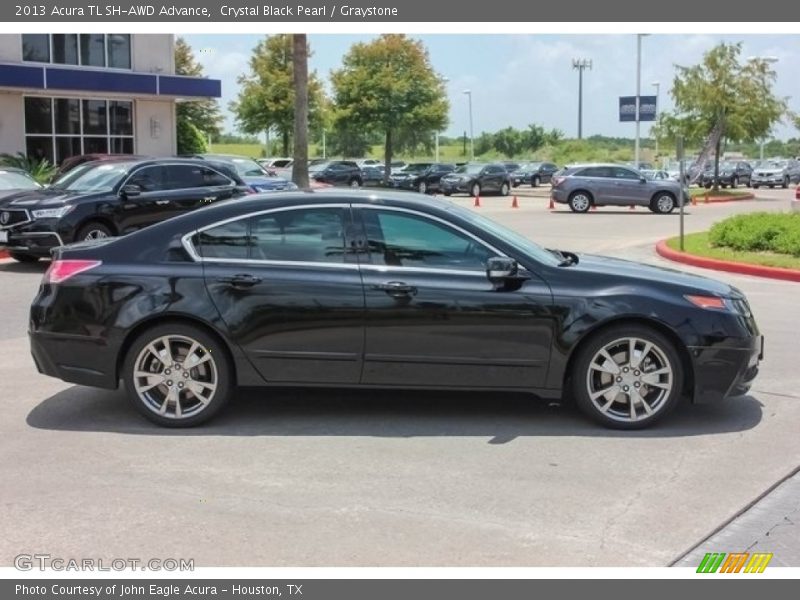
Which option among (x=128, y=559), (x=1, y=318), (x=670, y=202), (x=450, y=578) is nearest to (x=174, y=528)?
(x=128, y=559)

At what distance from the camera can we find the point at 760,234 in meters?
16.4

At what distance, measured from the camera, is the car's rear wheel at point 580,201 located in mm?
30922

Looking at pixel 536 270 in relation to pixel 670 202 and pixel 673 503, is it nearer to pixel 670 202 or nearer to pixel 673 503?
pixel 673 503

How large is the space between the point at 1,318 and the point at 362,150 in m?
71.6

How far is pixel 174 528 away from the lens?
15.2 ft

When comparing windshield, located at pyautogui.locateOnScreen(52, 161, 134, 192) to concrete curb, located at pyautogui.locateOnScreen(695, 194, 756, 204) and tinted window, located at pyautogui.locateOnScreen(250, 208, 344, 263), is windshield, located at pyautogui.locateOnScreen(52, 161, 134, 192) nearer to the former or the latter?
tinted window, located at pyautogui.locateOnScreen(250, 208, 344, 263)

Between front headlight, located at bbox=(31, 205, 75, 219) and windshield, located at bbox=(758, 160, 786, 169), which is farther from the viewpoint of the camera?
windshield, located at bbox=(758, 160, 786, 169)

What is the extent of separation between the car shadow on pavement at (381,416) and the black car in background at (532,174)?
51.1 metres

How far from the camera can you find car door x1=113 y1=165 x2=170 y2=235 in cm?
1452

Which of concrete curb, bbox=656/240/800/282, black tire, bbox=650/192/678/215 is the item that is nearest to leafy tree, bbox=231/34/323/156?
black tire, bbox=650/192/678/215

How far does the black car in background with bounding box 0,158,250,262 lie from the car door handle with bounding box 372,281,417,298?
785 cm

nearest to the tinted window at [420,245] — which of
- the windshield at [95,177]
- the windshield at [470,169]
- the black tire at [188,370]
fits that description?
the black tire at [188,370]

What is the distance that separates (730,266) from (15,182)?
12193mm

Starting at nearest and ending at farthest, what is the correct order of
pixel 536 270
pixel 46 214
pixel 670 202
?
pixel 536 270 < pixel 46 214 < pixel 670 202
